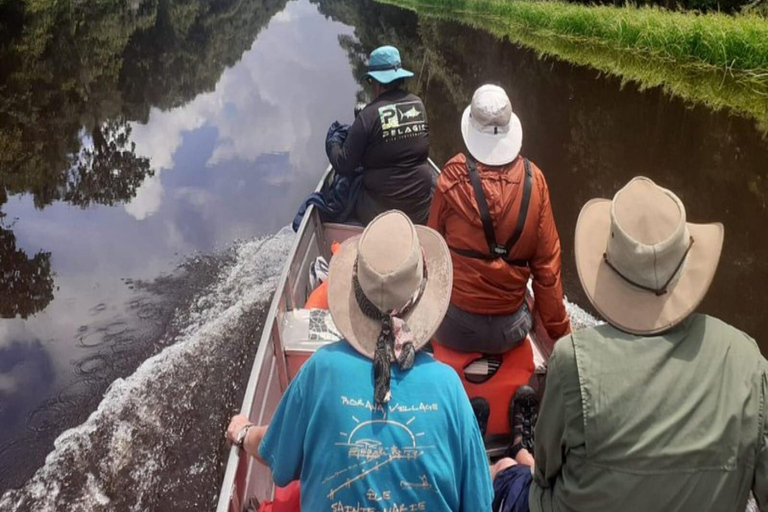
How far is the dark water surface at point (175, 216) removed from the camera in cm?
460

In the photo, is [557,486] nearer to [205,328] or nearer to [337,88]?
[205,328]

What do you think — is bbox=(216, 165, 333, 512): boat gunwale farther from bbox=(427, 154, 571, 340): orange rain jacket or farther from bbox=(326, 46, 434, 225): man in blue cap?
bbox=(427, 154, 571, 340): orange rain jacket

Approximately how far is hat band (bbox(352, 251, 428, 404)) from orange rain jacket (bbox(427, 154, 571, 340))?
4.46 feet

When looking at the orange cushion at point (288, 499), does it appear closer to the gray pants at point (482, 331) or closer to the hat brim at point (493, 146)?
the gray pants at point (482, 331)

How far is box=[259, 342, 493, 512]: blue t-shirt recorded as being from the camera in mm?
1888

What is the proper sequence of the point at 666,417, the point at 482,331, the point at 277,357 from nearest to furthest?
the point at 666,417 < the point at 482,331 < the point at 277,357

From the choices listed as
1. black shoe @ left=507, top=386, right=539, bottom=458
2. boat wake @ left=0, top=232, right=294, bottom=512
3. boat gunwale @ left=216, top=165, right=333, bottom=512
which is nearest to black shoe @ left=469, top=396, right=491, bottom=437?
black shoe @ left=507, top=386, right=539, bottom=458

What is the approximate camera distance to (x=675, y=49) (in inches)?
598

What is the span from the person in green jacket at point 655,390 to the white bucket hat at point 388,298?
449 mm

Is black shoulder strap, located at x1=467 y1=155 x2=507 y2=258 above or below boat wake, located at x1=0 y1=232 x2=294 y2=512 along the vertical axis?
above

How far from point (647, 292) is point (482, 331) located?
160 cm

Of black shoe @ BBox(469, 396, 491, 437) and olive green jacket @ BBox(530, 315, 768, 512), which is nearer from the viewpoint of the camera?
olive green jacket @ BBox(530, 315, 768, 512)

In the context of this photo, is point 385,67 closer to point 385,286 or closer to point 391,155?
point 391,155

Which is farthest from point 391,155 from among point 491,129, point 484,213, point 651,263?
point 651,263
